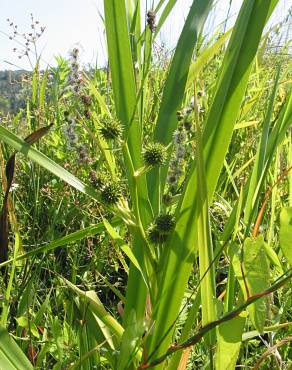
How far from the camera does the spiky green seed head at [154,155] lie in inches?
24.3

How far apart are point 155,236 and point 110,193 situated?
8 cm

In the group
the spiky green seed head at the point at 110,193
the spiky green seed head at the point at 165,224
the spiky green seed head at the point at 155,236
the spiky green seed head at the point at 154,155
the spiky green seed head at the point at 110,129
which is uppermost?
the spiky green seed head at the point at 110,129

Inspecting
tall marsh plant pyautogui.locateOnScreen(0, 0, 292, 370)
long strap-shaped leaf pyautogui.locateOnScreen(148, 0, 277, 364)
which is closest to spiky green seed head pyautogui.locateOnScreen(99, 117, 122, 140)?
tall marsh plant pyautogui.locateOnScreen(0, 0, 292, 370)

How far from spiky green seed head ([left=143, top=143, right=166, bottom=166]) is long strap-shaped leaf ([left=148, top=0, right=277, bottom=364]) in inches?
2.0

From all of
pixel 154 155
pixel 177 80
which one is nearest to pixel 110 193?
pixel 154 155

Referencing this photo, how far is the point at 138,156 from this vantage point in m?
0.72

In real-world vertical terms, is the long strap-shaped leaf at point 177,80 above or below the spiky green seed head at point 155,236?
above

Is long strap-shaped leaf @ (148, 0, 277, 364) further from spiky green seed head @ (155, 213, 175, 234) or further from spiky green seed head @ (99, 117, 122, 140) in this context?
spiky green seed head @ (99, 117, 122, 140)

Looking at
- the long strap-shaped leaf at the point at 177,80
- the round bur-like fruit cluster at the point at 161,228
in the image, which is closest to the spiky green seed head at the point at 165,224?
the round bur-like fruit cluster at the point at 161,228

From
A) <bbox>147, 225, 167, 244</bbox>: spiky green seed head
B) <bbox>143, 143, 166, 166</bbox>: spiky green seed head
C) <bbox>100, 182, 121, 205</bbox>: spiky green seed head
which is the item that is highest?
<bbox>143, 143, 166, 166</bbox>: spiky green seed head

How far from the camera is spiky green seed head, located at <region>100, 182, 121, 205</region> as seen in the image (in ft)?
2.05

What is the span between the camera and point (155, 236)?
618 mm

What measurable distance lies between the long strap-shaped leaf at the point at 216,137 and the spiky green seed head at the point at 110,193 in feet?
0.30

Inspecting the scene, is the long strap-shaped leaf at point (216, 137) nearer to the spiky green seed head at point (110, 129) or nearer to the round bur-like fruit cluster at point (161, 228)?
the round bur-like fruit cluster at point (161, 228)
